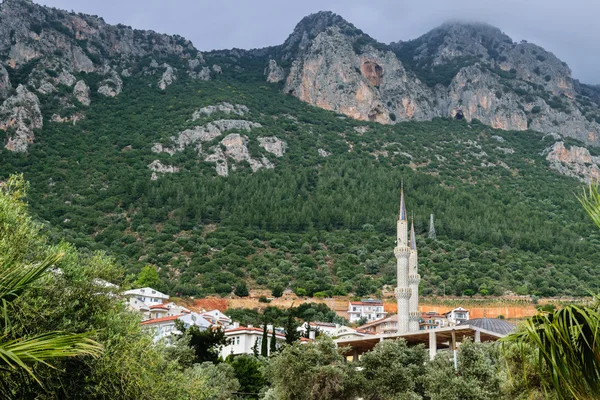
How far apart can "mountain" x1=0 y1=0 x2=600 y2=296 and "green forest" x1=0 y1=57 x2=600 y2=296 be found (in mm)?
330

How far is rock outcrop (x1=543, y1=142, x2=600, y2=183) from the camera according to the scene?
12531 centimetres

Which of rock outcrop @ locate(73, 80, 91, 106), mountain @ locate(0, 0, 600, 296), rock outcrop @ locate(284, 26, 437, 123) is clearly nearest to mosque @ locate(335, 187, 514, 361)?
mountain @ locate(0, 0, 600, 296)

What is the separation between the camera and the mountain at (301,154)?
80625 millimetres

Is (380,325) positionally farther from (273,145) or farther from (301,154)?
(273,145)

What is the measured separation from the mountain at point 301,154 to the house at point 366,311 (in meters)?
4.81

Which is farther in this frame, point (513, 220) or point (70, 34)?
point (70, 34)

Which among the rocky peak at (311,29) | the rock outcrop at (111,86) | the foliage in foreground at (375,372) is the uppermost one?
the rocky peak at (311,29)

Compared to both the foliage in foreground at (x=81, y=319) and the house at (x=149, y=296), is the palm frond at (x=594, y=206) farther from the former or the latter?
the house at (x=149, y=296)

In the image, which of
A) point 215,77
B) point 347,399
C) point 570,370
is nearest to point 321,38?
point 215,77

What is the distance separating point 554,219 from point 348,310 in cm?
4203

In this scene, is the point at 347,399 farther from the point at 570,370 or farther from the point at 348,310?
the point at 348,310

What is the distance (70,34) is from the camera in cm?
Result: 13650

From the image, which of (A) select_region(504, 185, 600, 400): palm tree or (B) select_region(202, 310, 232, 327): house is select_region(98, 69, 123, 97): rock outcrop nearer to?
(B) select_region(202, 310, 232, 327): house

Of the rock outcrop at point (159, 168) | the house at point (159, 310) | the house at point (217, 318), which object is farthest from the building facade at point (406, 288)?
the rock outcrop at point (159, 168)
